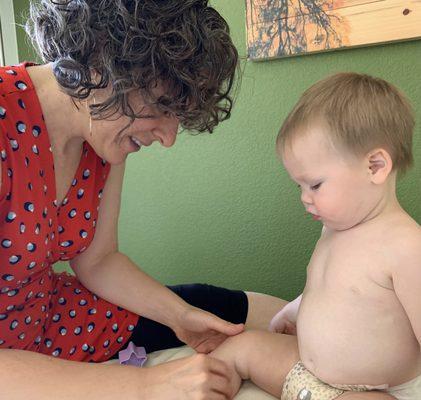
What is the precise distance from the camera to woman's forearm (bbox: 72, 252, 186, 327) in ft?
3.48

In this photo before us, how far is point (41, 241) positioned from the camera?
2.81ft

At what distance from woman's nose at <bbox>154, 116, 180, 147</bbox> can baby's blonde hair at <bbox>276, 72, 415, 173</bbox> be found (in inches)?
7.8

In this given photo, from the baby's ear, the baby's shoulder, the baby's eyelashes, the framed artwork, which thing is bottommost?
the baby's shoulder

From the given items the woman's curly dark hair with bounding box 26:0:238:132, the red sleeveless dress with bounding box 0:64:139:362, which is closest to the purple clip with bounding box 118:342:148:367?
the red sleeveless dress with bounding box 0:64:139:362

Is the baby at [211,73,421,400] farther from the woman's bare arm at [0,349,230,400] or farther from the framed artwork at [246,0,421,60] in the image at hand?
the framed artwork at [246,0,421,60]

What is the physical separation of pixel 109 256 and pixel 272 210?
50 centimetres

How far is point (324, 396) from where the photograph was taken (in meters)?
0.80

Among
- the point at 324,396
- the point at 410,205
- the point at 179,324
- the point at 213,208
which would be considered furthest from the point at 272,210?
the point at 324,396

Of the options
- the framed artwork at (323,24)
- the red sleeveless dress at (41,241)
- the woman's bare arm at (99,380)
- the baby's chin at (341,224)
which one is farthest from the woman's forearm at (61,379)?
the framed artwork at (323,24)

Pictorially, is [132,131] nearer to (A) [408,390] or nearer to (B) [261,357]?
(B) [261,357]

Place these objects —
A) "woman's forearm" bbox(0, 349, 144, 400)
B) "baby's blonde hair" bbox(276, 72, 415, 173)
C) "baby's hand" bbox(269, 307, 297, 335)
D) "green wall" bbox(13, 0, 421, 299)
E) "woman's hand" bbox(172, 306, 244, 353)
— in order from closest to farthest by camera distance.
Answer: "woman's forearm" bbox(0, 349, 144, 400) → "baby's blonde hair" bbox(276, 72, 415, 173) → "woman's hand" bbox(172, 306, 244, 353) → "baby's hand" bbox(269, 307, 297, 335) → "green wall" bbox(13, 0, 421, 299)

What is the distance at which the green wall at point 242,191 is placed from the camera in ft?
3.99

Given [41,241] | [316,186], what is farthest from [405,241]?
[41,241]

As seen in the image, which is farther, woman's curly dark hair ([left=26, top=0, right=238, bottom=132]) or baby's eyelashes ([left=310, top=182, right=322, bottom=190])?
baby's eyelashes ([left=310, top=182, right=322, bottom=190])
